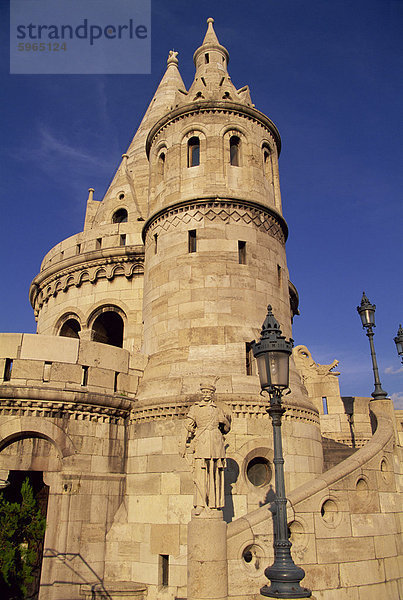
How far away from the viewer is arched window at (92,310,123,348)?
19469mm

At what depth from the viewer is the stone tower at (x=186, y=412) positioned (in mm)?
10609

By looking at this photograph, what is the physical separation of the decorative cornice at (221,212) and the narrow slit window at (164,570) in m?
9.47

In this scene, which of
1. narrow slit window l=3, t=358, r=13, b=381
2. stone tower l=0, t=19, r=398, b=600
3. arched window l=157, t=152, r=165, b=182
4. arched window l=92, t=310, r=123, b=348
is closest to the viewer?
stone tower l=0, t=19, r=398, b=600

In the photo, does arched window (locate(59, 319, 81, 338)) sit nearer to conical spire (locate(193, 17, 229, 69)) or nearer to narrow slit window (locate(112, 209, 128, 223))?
narrow slit window (locate(112, 209, 128, 223))

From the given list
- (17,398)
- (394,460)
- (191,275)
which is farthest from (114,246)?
(394,460)

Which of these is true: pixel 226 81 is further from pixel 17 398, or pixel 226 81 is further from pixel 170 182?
pixel 17 398

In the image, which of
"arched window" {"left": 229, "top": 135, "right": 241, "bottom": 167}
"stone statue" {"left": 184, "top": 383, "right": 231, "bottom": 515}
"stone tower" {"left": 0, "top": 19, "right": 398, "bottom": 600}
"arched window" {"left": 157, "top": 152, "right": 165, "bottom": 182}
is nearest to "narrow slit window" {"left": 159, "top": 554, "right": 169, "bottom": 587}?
"stone tower" {"left": 0, "top": 19, "right": 398, "bottom": 600}

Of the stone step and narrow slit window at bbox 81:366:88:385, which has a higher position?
narrow slit window at bbox 81:366:88:385

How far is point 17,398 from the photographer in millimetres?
11789

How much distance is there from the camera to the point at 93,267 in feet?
64.4

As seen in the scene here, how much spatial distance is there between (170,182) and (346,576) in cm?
1210

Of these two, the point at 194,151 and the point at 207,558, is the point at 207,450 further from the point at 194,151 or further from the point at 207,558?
the point at 194,151

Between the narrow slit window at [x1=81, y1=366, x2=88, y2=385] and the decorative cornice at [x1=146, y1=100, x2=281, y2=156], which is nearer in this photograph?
the narrow slit window at [x1=81, y1=366, x2=88, y2=385]

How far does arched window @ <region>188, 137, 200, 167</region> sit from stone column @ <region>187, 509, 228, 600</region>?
11.4 meters
